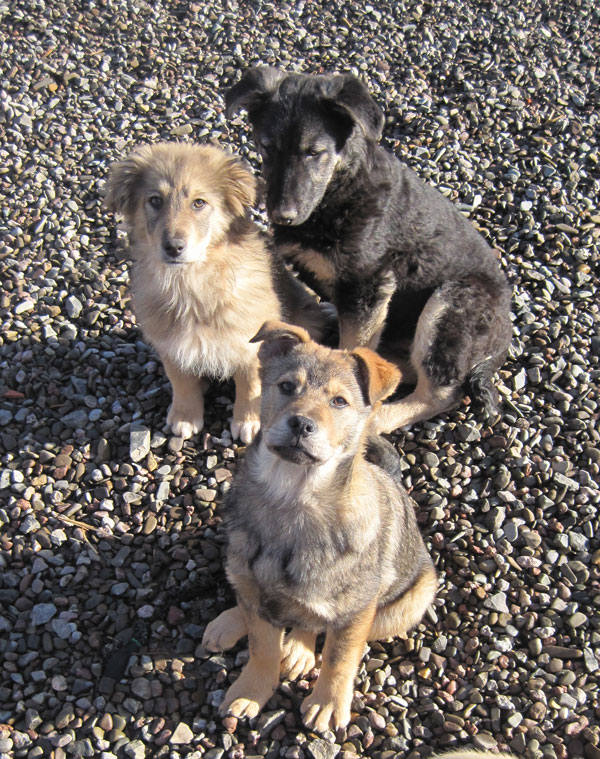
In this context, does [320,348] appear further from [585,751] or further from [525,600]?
[585,751]

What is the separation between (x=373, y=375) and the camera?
3559mm

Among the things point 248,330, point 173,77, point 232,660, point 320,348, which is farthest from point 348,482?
point 173,77

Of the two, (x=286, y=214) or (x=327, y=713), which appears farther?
(x=286, y=214)

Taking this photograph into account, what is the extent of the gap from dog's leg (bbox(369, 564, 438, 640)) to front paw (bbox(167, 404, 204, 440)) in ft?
6.33

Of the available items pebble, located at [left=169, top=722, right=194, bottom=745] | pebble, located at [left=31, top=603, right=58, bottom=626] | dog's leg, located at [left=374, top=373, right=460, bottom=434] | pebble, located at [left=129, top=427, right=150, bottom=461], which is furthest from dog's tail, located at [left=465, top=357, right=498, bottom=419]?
pebble, located at [left=31, top=603, right=58, bottom=626]

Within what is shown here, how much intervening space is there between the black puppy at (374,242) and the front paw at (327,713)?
198cm

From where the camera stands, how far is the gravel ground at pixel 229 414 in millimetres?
3959

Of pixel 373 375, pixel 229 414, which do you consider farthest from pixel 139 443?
pixel 373 375

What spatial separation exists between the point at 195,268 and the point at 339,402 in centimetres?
174

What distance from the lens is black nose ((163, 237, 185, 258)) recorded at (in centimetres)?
438

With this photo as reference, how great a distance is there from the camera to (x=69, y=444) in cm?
517

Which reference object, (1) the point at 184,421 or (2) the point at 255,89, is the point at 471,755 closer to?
(1) the point at 184,421

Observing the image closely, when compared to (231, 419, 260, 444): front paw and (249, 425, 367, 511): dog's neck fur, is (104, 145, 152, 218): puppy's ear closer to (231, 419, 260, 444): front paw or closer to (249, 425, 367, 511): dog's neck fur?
(231, 419, 260, 444): front paw

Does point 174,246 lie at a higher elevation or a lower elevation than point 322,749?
higher
